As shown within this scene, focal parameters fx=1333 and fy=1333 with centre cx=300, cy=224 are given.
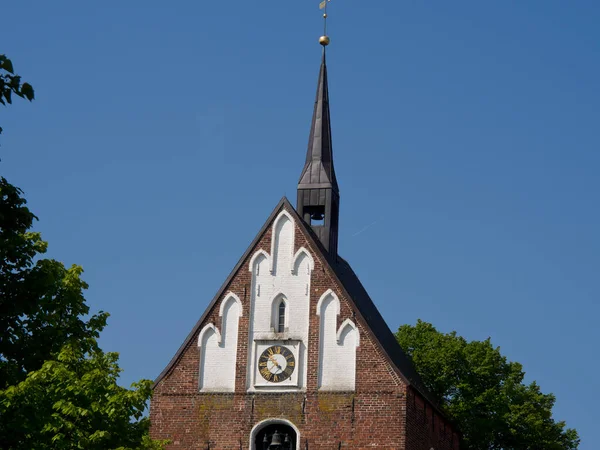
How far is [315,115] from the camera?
149 ft

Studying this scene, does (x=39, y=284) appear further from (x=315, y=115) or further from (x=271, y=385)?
(x=315, y=115)

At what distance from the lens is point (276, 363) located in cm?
3709

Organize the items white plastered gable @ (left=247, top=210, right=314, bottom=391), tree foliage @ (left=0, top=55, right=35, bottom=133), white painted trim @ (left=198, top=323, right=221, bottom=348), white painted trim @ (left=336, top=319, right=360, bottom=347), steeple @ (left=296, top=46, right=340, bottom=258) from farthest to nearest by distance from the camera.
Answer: steeple @ (left=296, top=46, right=340, bottom=258) < white painted trim @ (left=198, top=323, right=221, bottom=348) < white plastered gable @ (left=247, top=210, right=314, bottom=391) < white painted trim @ (left=336, top=319, right=360, bottom=347) < tree foliage @ (left=0, top=55, right=35, bottom=133)

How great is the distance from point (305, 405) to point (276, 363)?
1478 millimetres

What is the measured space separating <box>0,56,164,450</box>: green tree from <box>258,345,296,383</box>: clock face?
7.13m

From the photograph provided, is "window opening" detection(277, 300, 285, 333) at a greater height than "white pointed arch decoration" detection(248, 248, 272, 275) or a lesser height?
lesser

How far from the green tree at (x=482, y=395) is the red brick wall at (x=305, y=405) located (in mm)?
12963

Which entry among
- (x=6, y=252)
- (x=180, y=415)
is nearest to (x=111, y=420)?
(x=6, y=252)

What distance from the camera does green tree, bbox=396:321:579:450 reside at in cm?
5072

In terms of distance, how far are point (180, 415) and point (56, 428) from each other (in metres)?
12.0

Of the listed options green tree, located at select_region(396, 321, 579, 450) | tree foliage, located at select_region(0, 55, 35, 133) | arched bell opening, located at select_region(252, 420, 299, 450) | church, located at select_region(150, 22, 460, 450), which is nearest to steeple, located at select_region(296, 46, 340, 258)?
church, located at select_region(150, 22, 460, 450)

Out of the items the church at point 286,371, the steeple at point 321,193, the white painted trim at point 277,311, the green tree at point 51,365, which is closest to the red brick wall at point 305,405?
the church at point 286,371

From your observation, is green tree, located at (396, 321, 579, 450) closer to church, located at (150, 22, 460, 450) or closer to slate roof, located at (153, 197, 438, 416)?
slate roof, located at (153, 197, 438, 416)

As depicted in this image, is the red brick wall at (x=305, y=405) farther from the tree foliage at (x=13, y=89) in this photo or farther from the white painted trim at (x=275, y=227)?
the tree foliage at (x=13, y=89)
